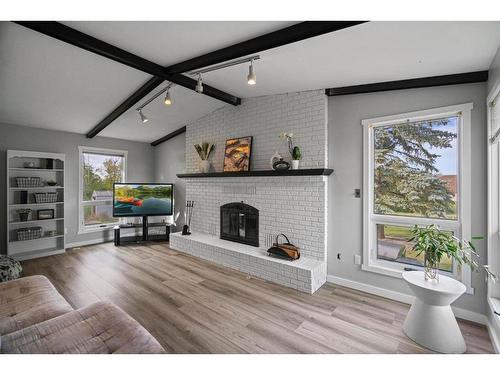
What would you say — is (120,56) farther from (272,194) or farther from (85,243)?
(85,243)

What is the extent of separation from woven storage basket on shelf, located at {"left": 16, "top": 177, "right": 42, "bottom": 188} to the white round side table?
559cm

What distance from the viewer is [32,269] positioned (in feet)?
11.6

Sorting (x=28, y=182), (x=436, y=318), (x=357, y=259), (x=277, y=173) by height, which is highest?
(x=277, y=173)

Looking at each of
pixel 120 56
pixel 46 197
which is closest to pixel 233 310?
pixel 120 56

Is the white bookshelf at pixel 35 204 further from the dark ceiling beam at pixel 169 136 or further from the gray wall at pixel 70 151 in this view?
the dark ceiling beam at pixel 169 136

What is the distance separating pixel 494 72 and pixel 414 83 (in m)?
0.63

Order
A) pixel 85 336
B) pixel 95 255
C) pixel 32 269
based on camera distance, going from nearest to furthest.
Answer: pixel 85 336 < pixel 32 269 < pixel 95 255

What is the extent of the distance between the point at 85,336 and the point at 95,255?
3.38m

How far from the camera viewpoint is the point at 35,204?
13.4 ft

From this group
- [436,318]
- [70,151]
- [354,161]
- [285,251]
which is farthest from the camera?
[70,151]

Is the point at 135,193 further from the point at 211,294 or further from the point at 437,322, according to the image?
the point at 437,322

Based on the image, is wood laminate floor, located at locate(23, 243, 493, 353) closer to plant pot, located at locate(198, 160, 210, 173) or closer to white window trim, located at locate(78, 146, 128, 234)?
white window trim, located at locate(78, 146, 128, 234)

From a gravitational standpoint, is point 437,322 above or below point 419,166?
below
